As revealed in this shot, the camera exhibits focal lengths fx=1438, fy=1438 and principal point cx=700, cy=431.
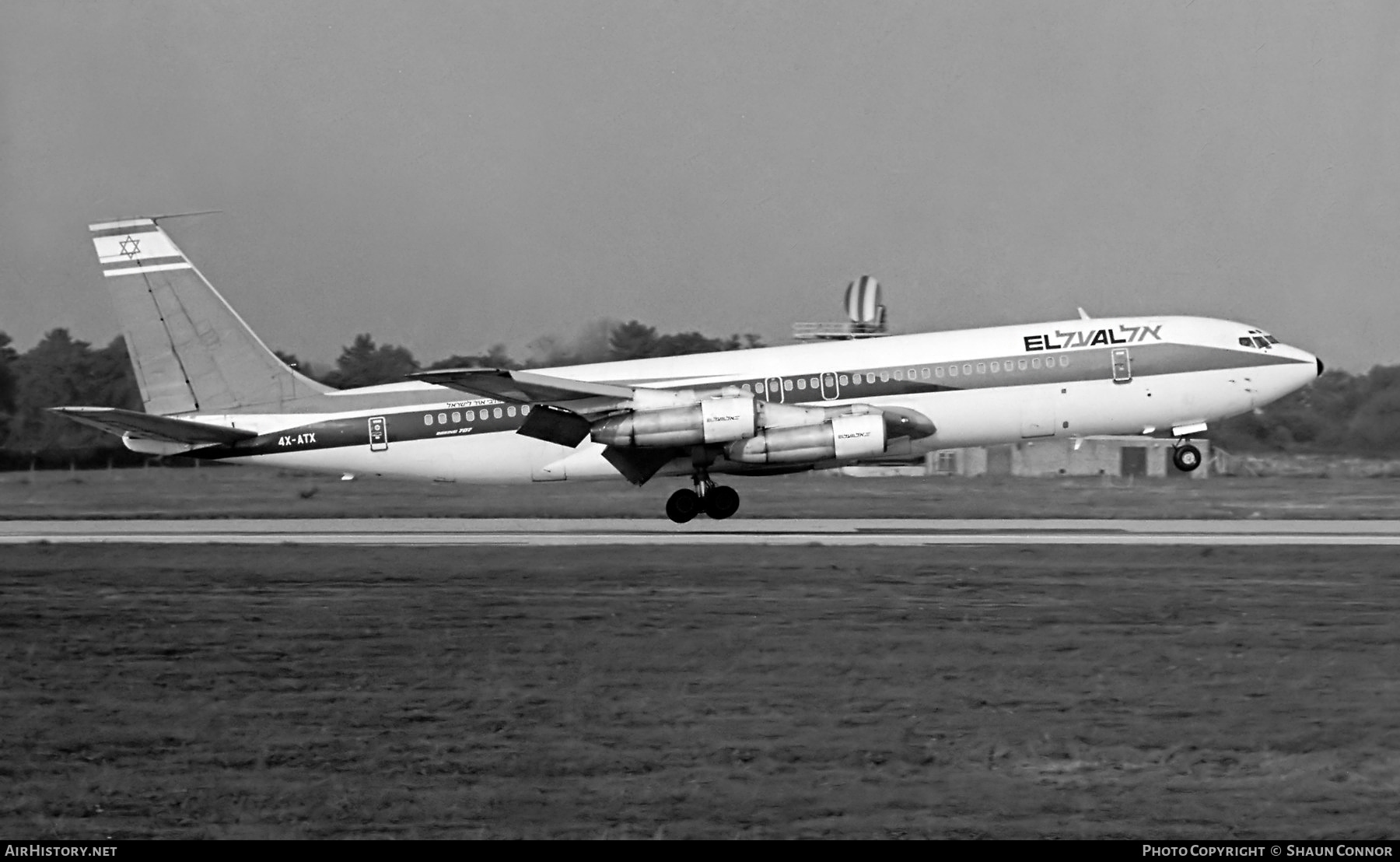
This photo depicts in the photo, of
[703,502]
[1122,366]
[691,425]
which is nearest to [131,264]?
[691,425]

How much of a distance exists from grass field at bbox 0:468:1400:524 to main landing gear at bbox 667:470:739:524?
3.55 m

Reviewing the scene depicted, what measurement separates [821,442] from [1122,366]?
682 cm

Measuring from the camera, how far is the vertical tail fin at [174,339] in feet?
105

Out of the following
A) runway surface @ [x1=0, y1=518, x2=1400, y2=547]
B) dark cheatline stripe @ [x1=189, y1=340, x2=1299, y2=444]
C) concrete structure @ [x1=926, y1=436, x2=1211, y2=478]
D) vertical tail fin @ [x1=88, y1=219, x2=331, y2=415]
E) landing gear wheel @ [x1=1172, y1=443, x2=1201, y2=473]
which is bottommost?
runway surface @ [x1=0, y1=518, x2=1400, y2=547]

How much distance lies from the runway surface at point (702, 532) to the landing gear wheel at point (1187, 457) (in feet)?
4.23

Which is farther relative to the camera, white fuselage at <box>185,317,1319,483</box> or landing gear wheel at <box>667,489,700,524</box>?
landing gear wheel at <box>667,489,700,524</box>

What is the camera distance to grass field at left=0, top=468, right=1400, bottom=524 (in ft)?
115

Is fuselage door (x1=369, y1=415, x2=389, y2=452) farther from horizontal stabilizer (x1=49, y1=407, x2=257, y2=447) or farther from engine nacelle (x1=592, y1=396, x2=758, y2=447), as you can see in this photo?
engine nacelle (x1=592, y1=396, x2=758, y2=447)

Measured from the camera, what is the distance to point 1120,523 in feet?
102

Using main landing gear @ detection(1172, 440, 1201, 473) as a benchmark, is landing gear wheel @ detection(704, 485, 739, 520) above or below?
below

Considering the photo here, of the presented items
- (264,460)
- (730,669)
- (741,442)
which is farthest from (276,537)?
(730,669)

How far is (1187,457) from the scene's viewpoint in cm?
3092

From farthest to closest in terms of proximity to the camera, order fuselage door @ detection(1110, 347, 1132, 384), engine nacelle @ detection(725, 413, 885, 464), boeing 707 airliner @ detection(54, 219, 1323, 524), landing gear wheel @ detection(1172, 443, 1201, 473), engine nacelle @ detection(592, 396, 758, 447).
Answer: landing gear wheel @ detection(1172, 443, 1201, 473) → fuselage door @ detection(1110, 347, 1132, 384) → boeing 707 airliner @ detection(54, 219, 1323, 524) → engine nacelle @ detection(592, 396, 758, 447) → engine nacelle @ detection(725, 413, 885, 464)

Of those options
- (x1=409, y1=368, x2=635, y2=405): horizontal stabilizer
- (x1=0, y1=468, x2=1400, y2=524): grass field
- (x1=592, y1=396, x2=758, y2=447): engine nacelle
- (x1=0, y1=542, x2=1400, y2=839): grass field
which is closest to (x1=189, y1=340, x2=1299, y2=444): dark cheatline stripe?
(x1=409, y1=368, x2=635, y2=405): horizontal stabilizer
